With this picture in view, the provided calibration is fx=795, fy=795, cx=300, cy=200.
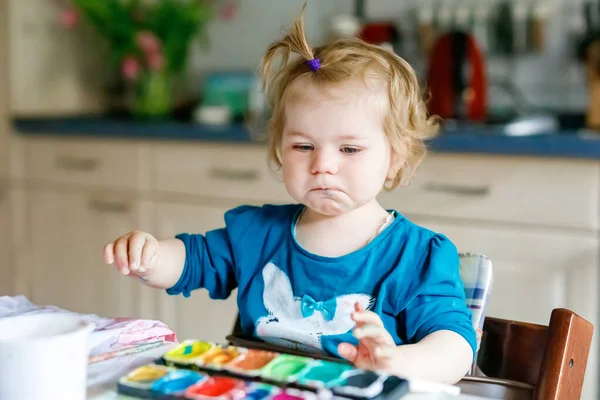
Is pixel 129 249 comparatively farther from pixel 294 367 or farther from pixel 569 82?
pixel 569 82

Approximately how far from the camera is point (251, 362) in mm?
695

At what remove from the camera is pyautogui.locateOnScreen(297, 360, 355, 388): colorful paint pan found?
641 millimetres

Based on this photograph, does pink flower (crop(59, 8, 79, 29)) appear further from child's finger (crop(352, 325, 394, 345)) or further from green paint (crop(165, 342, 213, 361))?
child's finger (crop(352, 325, 394, 345))

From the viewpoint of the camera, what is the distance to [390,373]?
69cm

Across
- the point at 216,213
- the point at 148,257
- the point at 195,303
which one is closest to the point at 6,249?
the point at 195,303

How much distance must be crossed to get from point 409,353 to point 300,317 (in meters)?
0.20

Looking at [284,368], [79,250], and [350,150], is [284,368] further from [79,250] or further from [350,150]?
[79,250]

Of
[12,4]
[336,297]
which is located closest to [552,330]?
[336,297]

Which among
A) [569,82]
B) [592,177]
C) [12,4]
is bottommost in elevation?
[592,177]

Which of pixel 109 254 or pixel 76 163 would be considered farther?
pixel 76 163

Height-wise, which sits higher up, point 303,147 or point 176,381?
point 303,147

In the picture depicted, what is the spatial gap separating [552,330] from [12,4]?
2.45 meters

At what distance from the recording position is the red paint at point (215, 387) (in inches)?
25.0

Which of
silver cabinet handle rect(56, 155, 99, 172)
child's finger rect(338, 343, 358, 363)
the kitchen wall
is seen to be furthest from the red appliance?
child's finger rect(338, 343, 358, 363)
